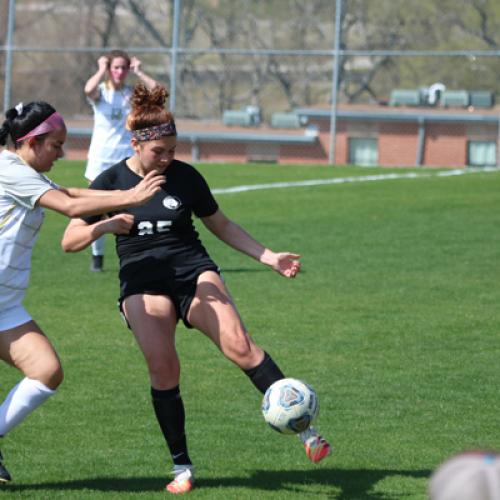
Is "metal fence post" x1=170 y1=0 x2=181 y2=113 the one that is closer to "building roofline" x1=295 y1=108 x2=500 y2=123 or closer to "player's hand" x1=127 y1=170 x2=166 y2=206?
"building roofline" x1=295 y1=108 x2=500 y2=123

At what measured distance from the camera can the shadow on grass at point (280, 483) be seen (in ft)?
19.5

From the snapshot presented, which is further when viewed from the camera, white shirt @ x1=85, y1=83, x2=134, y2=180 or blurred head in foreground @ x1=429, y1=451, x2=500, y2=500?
white shirt @ x1=85, y1=83, x2=134, y2=180

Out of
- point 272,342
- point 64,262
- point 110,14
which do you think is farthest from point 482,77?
point 272,342

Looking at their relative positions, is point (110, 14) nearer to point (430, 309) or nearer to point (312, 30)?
point (312, 30)

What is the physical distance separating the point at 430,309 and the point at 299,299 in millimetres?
1352

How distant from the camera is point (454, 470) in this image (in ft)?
7.78

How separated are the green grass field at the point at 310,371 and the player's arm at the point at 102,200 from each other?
139 centimetres

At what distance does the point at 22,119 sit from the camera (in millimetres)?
5727

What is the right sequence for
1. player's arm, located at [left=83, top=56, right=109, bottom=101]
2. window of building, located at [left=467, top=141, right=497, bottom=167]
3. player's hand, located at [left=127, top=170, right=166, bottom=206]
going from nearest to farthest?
player's hand, located at [left=127, top=170, right=166, bottom=206] < player's arm, located at [left=83, top=56, right=109, bottom=101] < window of building, located at [left=467, top=141, right=497, bottom=167]

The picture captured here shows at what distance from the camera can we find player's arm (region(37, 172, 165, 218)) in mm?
5422

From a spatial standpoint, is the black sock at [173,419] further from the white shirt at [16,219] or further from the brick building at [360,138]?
the brick building at [360,138]

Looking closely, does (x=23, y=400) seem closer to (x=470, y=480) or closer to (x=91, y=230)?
(x=91, y=230)

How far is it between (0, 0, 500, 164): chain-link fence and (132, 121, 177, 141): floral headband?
25143mm

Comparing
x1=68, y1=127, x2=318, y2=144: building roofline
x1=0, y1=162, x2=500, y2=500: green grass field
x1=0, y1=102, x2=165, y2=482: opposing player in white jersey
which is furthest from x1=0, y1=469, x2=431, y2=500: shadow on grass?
x1=68, y1=127, x2=318, y2=144: building roofline
